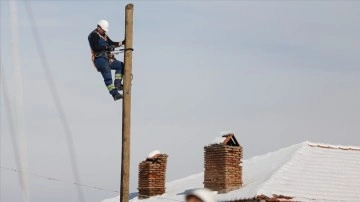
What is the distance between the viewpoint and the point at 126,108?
15.5 m

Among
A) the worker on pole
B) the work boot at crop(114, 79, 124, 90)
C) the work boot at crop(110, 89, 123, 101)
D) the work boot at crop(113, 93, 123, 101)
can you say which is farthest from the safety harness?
the work boot at crop(113, 93, 123, 101)

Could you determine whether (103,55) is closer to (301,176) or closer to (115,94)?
(115,94)

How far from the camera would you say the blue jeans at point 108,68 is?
1622 centimetres

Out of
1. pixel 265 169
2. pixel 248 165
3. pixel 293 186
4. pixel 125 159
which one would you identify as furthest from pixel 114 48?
pixel 248 165

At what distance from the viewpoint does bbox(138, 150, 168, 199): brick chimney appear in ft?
84.6

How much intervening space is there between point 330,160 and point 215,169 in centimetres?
332

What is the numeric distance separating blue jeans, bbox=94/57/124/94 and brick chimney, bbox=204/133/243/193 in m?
7.51

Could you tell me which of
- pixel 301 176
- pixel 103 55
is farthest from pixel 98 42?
pixel 301 176

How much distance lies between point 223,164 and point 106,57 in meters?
7.73

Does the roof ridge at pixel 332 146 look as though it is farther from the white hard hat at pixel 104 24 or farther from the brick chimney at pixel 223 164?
the white hard hat at pixel 104 24

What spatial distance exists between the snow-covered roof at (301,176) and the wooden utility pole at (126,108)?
6.07 meters

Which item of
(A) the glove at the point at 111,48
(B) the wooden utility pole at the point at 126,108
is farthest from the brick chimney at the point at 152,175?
(B) the wooden utility pole at the point at 126,108

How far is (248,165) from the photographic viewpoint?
26.6 metres

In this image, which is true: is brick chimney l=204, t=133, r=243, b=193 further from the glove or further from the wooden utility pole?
the wooden utility pole
